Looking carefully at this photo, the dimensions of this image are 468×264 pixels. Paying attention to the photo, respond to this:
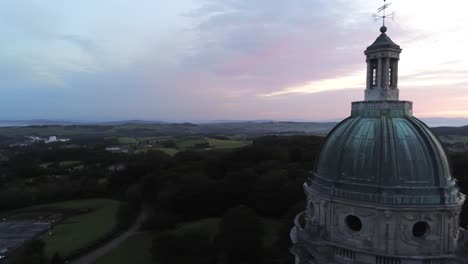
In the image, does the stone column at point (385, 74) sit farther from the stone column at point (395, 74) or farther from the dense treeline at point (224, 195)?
the dense treeline at point (224, 195)

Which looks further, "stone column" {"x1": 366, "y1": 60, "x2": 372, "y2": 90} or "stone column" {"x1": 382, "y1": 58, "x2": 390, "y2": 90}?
"stone column" {"x1": 366, "y1": 60, "x2": 372, "y2": 90}

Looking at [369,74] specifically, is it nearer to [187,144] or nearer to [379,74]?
[379,74]

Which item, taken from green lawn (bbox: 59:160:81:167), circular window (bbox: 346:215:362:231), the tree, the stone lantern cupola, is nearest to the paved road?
the tree

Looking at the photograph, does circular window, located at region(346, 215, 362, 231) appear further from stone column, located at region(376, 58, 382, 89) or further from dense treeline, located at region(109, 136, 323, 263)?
dense treeline, located at region(109, 136, 323, 263)

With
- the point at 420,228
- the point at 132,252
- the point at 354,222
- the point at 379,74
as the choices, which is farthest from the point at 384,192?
the point at 132,252

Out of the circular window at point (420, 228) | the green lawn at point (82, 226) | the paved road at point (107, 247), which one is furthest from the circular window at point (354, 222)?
the green lawn at point (82, 226)
